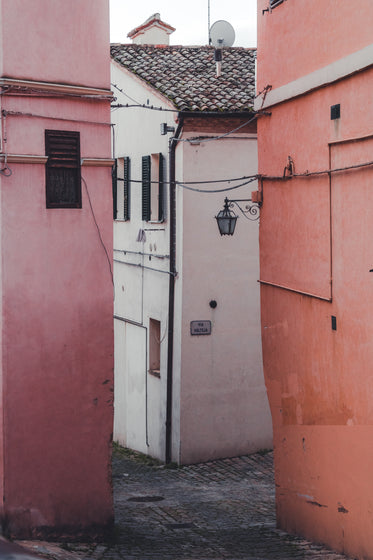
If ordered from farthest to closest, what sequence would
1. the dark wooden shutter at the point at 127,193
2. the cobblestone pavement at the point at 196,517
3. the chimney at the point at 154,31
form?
the chimney at the point at 154,31 < the dark wooden shutter at the point at 127,193 < the cobblestone pavement at the point at 196,517

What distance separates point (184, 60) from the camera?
2003 cm

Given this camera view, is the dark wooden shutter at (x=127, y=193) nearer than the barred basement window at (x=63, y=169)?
No

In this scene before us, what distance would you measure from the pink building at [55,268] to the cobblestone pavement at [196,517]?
77 centimetres

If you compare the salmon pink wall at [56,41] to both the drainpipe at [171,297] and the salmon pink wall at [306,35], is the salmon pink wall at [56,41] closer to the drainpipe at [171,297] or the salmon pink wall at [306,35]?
the salmon pink wall at [306,35]

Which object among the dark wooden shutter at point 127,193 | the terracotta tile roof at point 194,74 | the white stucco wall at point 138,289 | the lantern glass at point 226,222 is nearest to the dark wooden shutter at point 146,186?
the white stucco wall at point 138,289

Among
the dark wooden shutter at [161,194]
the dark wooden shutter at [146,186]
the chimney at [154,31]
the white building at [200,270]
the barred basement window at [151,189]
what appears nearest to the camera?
the white building at [200,270]

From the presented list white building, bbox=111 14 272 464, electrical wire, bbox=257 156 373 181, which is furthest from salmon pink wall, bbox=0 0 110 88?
white building, bbox=111 14 272 464

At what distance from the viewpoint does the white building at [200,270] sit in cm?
1762

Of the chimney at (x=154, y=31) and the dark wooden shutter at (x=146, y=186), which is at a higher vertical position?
the chimney at (x=154, y=31)

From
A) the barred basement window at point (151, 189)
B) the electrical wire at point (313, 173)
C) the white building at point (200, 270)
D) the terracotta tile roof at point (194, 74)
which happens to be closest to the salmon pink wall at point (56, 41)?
the electrical wire at point (313, 173)

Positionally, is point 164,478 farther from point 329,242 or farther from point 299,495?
point 329,242

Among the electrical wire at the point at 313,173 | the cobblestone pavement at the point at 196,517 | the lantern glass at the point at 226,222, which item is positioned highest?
the electrical wire at the point at 313,173

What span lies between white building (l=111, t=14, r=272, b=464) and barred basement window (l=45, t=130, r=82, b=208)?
513 cm

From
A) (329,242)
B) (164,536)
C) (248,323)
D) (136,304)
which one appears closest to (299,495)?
(164,536)
